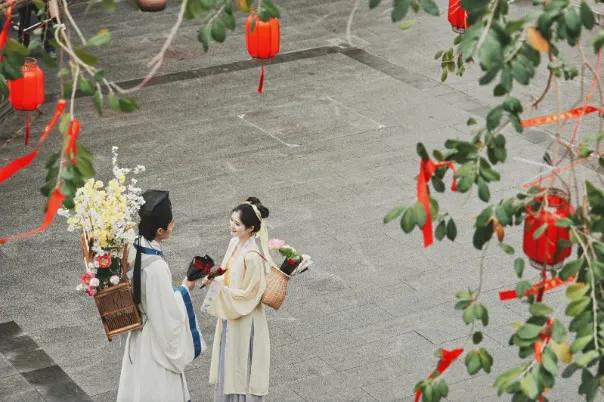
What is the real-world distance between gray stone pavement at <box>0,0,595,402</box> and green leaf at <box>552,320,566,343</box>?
4007mm

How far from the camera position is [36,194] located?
1205cm

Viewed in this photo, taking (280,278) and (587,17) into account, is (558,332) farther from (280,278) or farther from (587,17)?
(280,278)

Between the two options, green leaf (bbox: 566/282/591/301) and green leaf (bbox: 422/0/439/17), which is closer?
green leaf (bbox: 566/282/591/301)

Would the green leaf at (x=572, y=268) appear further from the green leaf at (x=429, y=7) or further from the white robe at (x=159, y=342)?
the white robe at (x=159, y=342)

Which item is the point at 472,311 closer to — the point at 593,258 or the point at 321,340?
the point at 593,258

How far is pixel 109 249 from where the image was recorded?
23.6 feet

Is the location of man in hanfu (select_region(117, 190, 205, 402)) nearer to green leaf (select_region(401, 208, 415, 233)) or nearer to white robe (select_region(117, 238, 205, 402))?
white robe (select_region(117, 238, 205, 402))

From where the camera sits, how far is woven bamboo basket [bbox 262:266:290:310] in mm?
7734

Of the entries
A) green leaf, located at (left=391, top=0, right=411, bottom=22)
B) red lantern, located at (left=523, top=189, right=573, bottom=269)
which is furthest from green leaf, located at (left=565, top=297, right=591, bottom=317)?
green leaf, located at (left=391, top=0, right=411, bottom=22)

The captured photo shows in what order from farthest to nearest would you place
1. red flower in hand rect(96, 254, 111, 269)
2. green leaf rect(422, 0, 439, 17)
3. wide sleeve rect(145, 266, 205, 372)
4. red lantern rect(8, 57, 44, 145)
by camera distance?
red lantern rect(8, 57, 44, 145) < wide sleeve rect(145, 266, 205, 372) < red flower in hand rect(96, 254, 111, 269) < green leaf rect(422, 0, 439, 17)

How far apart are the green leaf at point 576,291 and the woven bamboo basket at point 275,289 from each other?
3404mm

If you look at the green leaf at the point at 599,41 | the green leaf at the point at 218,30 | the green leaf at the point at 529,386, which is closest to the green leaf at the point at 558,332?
the green leaf at the point at 529,386

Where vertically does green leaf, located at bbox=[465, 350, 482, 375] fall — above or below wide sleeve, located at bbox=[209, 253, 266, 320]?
above

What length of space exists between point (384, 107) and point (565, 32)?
9.61 m
